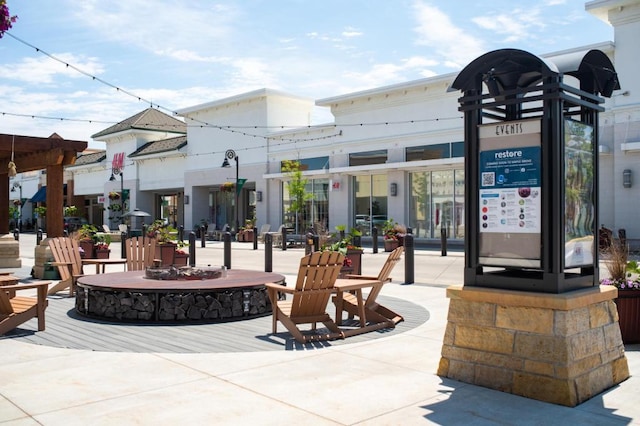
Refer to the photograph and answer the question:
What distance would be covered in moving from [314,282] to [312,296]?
193 mm

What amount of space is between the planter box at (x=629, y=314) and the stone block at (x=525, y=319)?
2.68m

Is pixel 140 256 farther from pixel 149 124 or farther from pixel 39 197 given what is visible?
pixel 39 197

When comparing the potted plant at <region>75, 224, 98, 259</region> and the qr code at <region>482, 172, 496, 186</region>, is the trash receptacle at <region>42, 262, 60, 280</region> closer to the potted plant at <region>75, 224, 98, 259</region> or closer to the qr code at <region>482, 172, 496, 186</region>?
the potted plant at <region>75, 224, 98, 259</region>

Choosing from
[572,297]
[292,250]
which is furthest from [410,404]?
[292,250]

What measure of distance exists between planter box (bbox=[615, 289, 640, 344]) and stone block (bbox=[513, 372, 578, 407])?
2789mm

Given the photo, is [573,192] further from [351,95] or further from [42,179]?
[42,179]

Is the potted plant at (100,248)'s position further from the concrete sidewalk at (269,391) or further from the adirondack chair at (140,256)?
the concrete sidewalk at (269,391)

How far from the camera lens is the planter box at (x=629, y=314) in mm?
7488

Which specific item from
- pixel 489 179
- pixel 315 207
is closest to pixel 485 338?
pixel 489 179

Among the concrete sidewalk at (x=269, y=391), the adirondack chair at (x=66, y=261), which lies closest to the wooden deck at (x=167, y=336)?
the concrete sidewalk at (x=269, y=391)

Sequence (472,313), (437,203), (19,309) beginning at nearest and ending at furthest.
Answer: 1. (472,313)
2. (19,309)
3. (437,203)

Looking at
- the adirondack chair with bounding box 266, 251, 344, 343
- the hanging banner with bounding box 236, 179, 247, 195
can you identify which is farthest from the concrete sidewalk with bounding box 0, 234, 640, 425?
the hanging banner with bounding box 236, 179, 247, 195

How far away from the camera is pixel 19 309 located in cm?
814

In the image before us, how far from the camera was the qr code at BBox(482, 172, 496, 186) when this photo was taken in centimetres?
595
